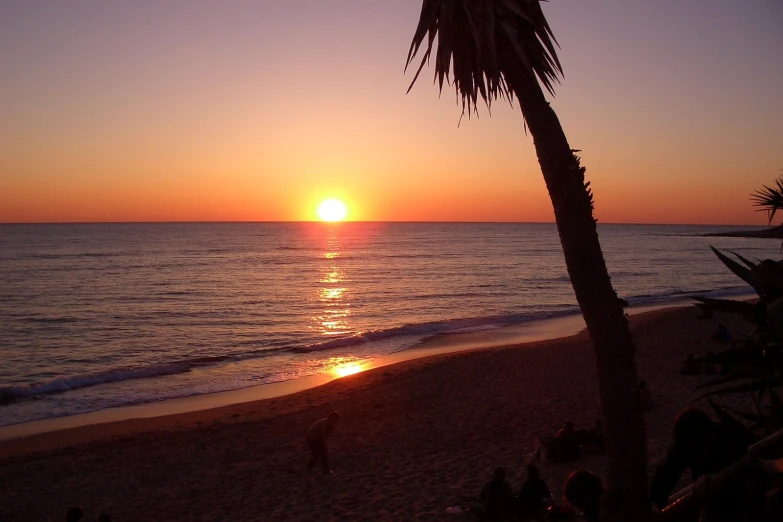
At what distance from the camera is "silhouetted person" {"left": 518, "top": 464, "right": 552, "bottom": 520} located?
884cm

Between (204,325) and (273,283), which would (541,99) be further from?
(273,283)

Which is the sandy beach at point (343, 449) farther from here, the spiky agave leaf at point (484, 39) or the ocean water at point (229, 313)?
the spiky agave leaf at point (484, 39)

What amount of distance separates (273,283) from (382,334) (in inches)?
1216

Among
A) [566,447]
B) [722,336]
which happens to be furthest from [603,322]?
[722,336]

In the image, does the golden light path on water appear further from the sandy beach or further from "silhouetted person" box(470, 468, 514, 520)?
"silhouetted person" box(470, 468, 514, 520)

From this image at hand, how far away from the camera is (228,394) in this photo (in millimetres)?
20344

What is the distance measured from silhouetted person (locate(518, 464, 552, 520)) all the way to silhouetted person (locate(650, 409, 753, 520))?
245 inches

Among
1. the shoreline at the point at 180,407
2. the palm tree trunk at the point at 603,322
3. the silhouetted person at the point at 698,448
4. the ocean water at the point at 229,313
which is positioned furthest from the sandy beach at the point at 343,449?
the silhouetted person at the point at 698,448

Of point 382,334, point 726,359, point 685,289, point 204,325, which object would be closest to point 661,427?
point 726,359

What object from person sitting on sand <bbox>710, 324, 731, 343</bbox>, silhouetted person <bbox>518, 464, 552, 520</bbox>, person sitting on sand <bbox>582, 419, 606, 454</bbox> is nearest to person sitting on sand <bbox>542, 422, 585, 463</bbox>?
person sitting on sand <bbox>582, 419, 606, 454</bbox>

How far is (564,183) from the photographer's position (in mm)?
4465

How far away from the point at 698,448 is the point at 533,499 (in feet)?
21.6

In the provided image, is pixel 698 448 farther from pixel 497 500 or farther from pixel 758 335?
pixel 497 500

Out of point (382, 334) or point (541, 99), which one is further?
point (382, 334)
